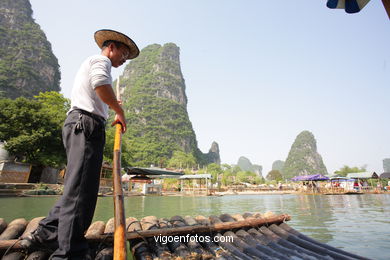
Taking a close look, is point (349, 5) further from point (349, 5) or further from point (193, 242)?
point (193, 242)

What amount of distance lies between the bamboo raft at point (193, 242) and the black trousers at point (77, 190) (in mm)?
467

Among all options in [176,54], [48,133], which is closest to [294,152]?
[176,54]

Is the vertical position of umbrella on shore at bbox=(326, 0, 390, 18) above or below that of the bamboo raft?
above

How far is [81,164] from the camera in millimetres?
1452

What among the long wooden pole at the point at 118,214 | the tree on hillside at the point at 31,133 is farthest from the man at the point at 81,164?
the tree on hillside at the point at 31,133

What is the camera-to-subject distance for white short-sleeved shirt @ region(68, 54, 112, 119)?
1.57 meters

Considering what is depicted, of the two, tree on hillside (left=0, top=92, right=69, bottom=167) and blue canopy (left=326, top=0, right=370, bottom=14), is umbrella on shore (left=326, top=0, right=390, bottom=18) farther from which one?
tree on hillside (left=0, top=92, right=69, bottom=167)

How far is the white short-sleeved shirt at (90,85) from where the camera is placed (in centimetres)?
157

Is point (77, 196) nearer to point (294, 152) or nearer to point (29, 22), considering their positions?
point (29, 22)

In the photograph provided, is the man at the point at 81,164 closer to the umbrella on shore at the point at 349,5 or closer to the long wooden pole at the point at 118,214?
the long wooden pole at the point at 118,214

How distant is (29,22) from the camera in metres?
63.9

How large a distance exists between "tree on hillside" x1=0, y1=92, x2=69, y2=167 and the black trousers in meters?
20.0

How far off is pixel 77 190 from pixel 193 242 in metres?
1.35

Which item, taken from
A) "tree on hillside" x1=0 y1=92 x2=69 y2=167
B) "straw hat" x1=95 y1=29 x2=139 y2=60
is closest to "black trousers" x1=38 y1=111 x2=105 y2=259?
"straw hat" x1=95 y1=29 x2=139 y2=60
